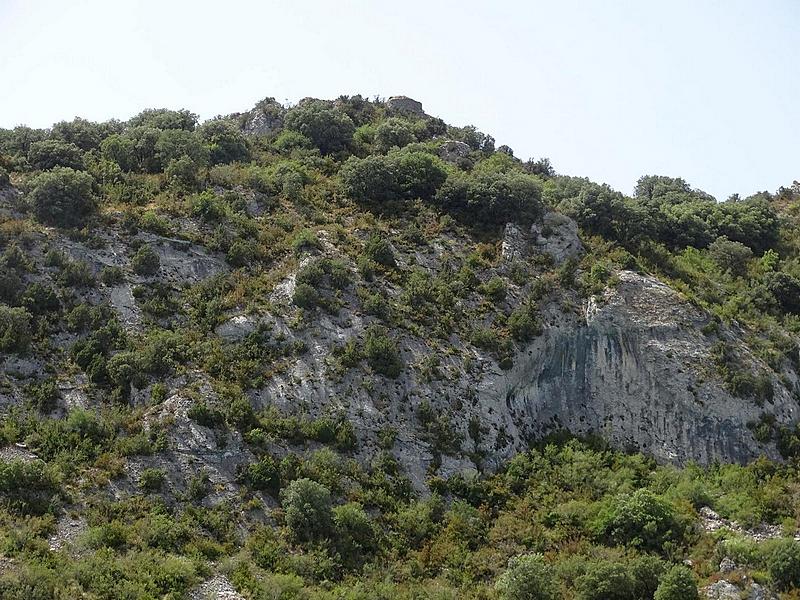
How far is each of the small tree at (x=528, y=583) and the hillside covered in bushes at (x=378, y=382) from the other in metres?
0.13

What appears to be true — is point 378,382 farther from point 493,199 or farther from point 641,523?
point 493,199

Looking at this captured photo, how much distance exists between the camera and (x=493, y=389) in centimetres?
4166

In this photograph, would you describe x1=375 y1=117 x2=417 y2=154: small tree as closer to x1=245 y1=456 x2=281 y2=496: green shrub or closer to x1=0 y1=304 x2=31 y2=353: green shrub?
x1=0 y1=304 x2=31 y2=353: green shrub

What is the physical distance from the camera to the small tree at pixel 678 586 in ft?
89.5

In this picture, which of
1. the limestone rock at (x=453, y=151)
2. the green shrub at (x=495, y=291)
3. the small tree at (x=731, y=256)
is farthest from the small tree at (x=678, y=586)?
the limestone rock at (x=453, y=151)

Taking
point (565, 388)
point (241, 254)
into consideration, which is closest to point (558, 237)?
point (565, 388)

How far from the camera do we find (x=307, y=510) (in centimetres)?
3123

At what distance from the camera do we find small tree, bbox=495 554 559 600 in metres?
27.8

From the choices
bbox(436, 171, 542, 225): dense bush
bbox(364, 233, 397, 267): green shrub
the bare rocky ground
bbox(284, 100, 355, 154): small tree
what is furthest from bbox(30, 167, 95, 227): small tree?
→ the bare rocky ground

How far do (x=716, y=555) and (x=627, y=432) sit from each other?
37.5 ft

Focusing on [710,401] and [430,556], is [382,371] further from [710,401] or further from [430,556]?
[710,401]

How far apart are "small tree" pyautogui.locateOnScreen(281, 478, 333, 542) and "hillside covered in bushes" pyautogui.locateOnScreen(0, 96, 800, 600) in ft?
0.39

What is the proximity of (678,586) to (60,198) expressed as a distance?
4124 cm

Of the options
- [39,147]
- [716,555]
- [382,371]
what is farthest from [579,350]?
[39,147]
